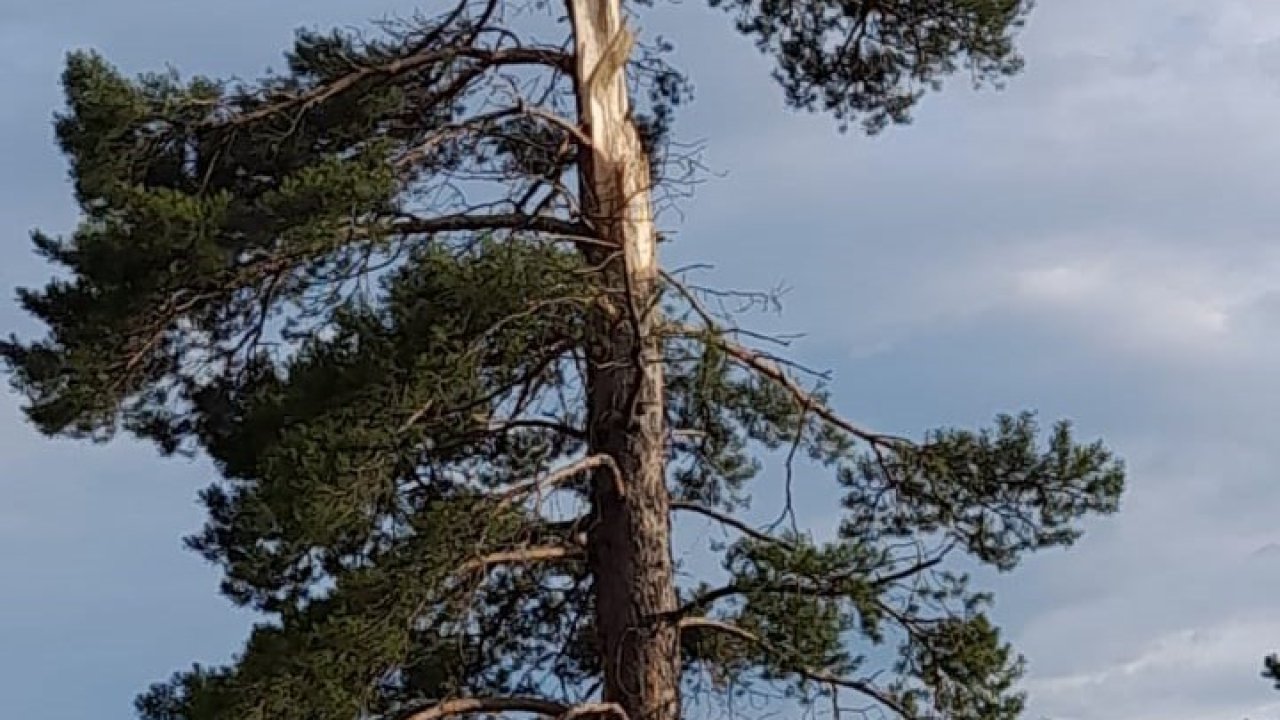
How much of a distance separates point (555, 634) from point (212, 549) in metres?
1.49

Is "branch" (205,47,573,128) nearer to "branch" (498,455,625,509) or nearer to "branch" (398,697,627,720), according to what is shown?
"branch" (498,455,625,509)

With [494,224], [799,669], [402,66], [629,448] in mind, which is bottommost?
[799,669]

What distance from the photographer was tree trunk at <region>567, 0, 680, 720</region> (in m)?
9.17

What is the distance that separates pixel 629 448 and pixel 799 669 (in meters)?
1.20

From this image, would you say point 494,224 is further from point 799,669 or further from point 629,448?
point 799,669

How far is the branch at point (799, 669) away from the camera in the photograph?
349 inches

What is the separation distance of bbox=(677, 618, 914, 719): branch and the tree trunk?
0.14m

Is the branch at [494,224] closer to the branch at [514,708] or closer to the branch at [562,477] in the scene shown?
the branch at [562,477]

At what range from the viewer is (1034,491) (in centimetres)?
977

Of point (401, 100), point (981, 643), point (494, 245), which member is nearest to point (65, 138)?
point (401, 100)

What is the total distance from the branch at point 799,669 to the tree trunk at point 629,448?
0.45 feet

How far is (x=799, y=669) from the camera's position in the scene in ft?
29.0

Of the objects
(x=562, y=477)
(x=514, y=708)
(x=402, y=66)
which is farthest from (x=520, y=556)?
(x=402, y=66)

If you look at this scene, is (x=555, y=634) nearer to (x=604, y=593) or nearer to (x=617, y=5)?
(x=604, y=593)
